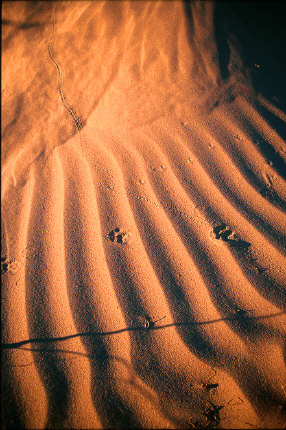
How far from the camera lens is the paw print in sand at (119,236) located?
1650 millimetres

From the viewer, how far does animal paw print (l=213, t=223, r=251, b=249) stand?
161 centimetres

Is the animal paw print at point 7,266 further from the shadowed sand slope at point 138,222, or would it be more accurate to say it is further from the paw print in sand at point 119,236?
the paw print in sand at point 119,236

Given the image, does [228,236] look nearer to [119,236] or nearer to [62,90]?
[119,236]

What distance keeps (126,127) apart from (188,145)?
24.5 inches

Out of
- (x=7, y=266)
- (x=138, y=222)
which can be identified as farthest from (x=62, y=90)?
(x=7, y=266)

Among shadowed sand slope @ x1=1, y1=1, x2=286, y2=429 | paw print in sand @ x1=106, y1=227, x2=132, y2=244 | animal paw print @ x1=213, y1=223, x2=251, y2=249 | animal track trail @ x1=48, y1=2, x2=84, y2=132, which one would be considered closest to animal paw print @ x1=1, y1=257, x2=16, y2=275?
shadowed sand slope @ x1=1, y1=1, x2=286, y2=429

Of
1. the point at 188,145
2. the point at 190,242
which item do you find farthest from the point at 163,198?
the point at 188,145

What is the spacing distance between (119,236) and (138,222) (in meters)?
0.20

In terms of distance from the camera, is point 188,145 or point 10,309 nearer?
point 10,309

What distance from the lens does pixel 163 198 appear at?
1.75 meters

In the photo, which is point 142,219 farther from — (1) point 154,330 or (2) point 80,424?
(2) point 80,424

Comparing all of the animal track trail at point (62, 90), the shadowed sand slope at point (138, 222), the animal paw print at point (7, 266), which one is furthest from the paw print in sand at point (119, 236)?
the animal track trail at point (62, 90)

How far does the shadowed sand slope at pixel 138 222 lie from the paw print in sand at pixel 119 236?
19mm

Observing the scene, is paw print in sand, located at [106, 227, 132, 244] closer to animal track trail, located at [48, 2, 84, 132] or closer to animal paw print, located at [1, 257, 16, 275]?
animal paw print, located at [1, 257, 16, 275]
